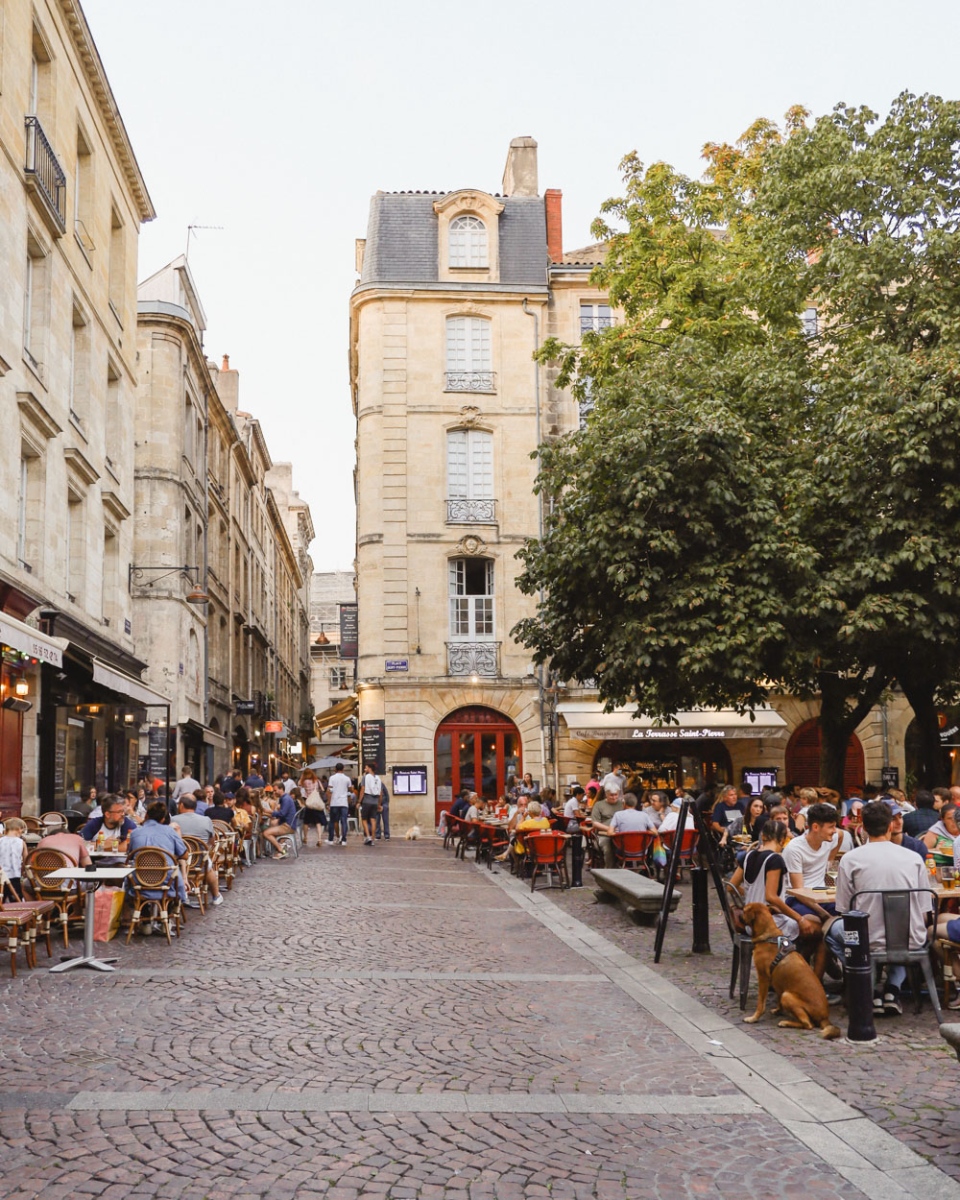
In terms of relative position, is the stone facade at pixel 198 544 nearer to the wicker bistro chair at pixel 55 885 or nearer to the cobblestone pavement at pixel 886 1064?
the wicker bistro chair at pixel 55 885

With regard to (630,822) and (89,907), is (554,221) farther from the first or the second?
(89,907)

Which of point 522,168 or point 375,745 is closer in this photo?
point 375,745

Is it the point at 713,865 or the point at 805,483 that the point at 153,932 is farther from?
the point at 805,483

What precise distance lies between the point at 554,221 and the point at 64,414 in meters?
19.5

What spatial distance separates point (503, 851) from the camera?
22922 mm

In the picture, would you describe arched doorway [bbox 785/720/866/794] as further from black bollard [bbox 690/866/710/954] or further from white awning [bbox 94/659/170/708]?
black bollard [bbox 690/866/710/954]

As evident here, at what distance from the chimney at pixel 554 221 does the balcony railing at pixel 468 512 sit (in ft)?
25.2

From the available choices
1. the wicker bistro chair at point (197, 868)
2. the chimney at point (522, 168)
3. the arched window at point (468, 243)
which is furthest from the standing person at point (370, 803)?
the chimney at point (522, 168)

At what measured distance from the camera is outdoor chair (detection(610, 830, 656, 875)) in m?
16.5

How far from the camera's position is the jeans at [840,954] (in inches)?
328

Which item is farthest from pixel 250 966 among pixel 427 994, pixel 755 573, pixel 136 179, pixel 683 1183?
pixel 136 179

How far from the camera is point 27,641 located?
45.3 feet

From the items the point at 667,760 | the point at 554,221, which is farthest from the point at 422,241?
the point at 667,760

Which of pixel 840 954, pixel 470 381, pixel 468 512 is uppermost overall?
pixel 470 381
